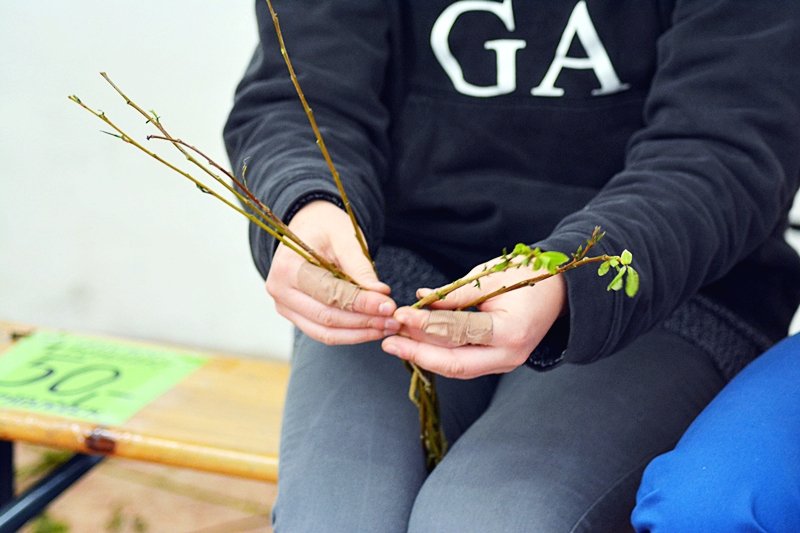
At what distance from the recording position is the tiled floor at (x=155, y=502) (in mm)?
1484

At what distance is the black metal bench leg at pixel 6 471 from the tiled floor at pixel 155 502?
116 mm

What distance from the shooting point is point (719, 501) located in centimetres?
56

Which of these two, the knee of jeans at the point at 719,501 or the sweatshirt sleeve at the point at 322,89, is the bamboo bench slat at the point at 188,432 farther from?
the knee of jeans at the point at 719,501

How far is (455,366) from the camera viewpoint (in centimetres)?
67

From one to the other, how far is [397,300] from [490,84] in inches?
9.7

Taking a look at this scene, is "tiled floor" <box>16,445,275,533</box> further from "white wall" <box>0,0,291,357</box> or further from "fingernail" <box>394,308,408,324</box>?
"fingernail" <box>394,308,408,324</box>

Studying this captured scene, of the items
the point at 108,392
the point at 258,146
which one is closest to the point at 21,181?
the point at 108,392

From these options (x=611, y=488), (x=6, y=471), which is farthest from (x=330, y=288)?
(x=6, y=471)

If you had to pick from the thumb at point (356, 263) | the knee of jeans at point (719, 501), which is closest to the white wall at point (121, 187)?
the thumb at point (356, 263)

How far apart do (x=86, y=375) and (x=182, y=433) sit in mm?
271

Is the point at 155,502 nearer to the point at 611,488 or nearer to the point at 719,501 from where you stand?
the point at 611,488

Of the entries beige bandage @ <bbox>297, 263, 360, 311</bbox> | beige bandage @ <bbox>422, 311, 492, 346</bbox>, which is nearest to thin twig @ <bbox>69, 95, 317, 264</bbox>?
beige bandage @ <bbox>297, 263, 360, 311</bbox>

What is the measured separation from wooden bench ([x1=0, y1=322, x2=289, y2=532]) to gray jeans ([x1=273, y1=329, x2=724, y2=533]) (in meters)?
0.28

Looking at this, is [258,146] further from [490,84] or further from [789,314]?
[789,314]
